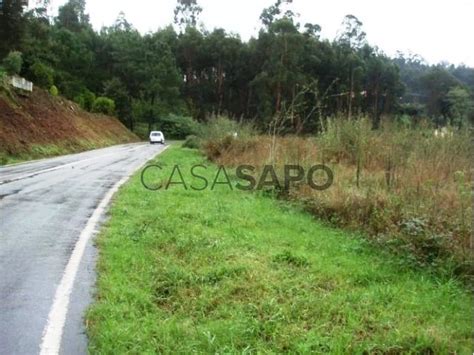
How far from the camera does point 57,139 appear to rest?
2978 centimetres

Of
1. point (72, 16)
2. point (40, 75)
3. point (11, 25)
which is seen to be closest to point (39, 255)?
point (11, 25)

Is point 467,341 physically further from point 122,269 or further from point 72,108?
point 72,108

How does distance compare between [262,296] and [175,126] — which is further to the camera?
[175,126]

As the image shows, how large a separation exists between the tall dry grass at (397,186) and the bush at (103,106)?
132ft

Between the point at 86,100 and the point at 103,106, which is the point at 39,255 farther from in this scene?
the point at 103,106

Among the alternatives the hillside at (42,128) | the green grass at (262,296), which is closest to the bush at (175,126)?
the hillside at (42,128)

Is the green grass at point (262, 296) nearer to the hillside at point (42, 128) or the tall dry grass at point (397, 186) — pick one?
the tall dry grass at point (397, 186)

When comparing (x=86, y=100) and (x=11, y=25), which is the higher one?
(x=11, y=25)

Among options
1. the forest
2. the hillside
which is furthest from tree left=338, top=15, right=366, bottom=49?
the hillside

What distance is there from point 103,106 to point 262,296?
169 feet

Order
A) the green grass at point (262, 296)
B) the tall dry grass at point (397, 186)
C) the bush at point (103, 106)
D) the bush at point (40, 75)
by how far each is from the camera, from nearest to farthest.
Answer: the green grass at point (262, 296), the tall dry grass at point (397, 186), the bush at point (40, 75), the bush at point (103, 106)

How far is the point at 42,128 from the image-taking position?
94.8 feet

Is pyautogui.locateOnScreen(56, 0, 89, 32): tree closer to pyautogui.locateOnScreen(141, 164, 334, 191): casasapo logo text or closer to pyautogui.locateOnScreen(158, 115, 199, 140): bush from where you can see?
pyautogui.locateOnScreen(158, 115, 199, 140): bush

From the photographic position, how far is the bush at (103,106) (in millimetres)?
52875
